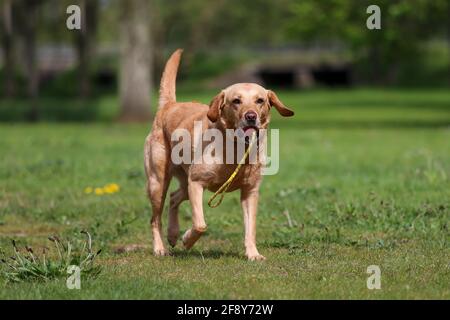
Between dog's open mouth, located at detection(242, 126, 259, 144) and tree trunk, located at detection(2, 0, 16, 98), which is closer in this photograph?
dog's open mouth, located at detection(242, 126, 259, 144)

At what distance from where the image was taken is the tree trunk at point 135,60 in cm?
2727

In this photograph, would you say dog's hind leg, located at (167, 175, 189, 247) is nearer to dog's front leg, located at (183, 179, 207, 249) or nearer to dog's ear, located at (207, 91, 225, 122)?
dog's front leg, located at (183, 179, 207, 249)

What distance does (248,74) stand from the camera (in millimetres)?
60938

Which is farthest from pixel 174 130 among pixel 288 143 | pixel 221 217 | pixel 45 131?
pixel 45 131

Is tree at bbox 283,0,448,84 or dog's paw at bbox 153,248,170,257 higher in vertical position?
tree at bbox 283,0,448,84

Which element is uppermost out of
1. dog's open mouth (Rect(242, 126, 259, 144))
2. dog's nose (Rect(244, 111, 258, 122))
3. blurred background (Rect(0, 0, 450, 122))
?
dog's nose (Rect(244, 111, 258, 122))

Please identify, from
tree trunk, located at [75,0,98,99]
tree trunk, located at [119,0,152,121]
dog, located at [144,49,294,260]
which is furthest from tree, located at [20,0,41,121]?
dog, located at [144,49,294,260]

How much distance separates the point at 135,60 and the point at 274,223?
59.9ft

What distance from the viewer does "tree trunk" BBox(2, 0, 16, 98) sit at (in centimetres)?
4086

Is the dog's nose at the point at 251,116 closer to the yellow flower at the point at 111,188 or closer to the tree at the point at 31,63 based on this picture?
the yellow flower at the point at 111,188

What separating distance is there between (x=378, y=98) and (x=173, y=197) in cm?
3642

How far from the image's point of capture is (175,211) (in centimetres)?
907

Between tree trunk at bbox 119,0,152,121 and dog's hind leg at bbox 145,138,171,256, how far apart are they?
18.8 metres
